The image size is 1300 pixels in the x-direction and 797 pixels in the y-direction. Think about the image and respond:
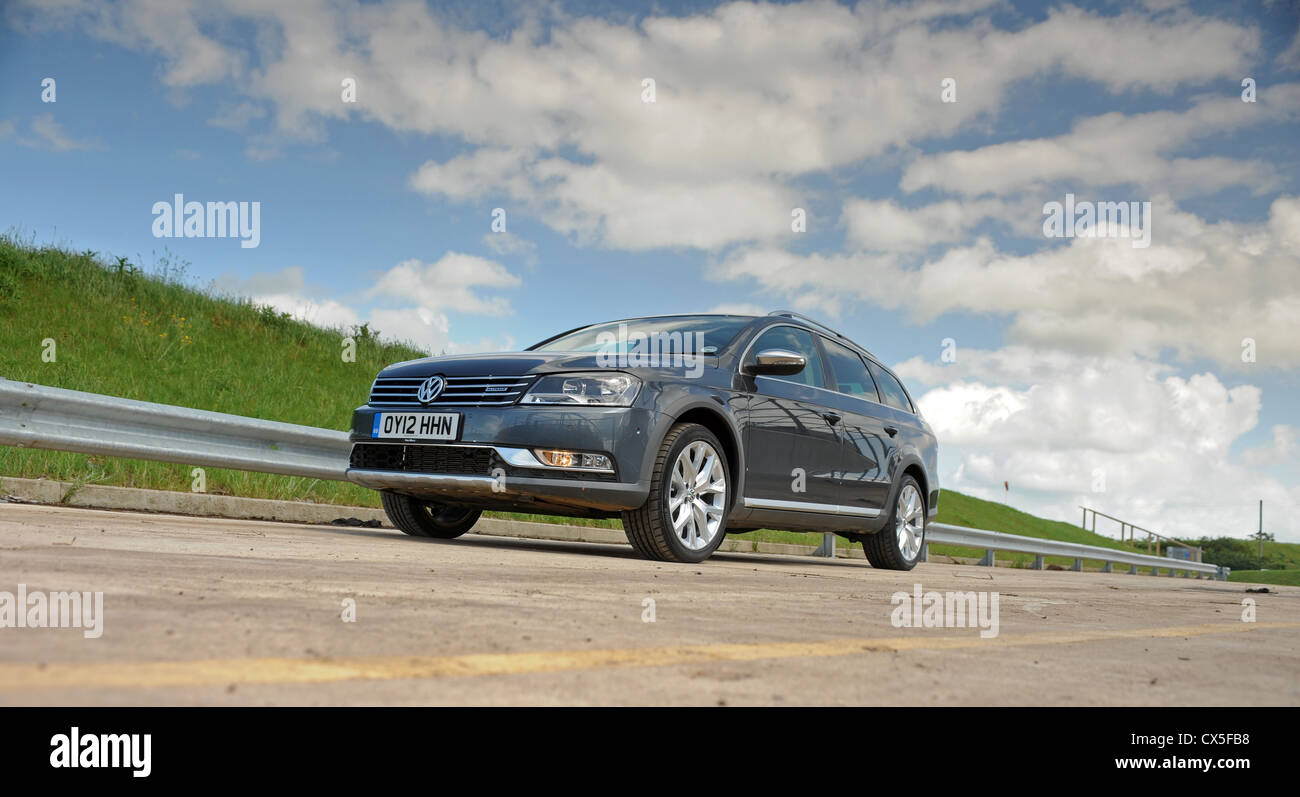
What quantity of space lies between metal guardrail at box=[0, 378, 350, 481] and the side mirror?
3.60 m

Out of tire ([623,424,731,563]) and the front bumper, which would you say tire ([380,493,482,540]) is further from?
tire ([623,424,731,563])

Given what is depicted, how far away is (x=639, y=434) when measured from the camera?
Answer: 6.55 meters

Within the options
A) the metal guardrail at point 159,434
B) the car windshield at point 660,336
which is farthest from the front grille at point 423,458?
the metal guardrail at point 159,434

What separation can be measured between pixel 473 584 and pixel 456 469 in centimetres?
269

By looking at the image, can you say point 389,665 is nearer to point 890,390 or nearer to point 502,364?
point 502,364

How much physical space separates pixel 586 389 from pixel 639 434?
0.42 m

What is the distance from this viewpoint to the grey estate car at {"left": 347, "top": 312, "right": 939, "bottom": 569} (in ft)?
21.4

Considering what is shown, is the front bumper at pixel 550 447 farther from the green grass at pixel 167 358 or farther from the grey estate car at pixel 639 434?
the green grass at pixel 167 358

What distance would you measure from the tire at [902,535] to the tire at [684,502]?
2.70 meters

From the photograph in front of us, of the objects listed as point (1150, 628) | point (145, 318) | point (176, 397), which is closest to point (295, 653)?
point (1150, 628)

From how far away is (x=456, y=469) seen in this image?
22.0 feet

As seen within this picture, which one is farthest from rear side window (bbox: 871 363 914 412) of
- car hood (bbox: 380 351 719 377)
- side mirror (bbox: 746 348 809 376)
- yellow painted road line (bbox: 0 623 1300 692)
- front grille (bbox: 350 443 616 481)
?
yellow painted road line (bbox: 0 623 1300 692)

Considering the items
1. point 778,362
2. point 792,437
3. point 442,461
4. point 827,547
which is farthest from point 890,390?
point 442,461
